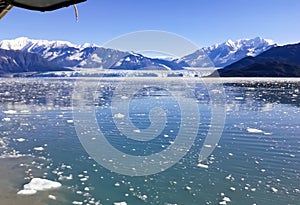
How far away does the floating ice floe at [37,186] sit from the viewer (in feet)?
26.3

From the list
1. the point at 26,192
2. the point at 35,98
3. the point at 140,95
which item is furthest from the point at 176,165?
the point at 140,95

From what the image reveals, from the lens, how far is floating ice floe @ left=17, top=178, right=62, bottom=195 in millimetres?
8023

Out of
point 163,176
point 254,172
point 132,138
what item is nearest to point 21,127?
point 132,138

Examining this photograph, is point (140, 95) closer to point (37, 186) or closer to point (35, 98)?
point (35, 98)

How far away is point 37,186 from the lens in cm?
827

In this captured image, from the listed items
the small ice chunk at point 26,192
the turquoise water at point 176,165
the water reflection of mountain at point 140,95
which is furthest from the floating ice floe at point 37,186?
the water reflection of mountain at point 140,95

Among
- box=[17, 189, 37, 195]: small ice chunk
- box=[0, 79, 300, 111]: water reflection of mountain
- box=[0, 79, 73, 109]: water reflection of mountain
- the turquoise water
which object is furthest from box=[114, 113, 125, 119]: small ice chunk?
box=[17, 189, 37, 195]: small ice chunk

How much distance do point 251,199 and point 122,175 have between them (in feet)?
12.3

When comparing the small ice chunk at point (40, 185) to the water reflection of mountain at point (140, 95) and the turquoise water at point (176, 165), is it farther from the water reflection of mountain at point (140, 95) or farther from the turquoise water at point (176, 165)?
the water reflection of mountain at point (140, 95)

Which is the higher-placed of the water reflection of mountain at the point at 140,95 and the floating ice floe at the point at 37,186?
the water reflection of mountain at the point at 140,95

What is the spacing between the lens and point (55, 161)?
35.1 ft

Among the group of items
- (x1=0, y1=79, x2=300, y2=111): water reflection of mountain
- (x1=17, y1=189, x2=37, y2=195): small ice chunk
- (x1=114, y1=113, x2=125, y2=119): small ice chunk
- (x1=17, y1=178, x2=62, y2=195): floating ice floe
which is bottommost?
(x1=17, y1=189, x2=37, y2=195): small ice chunk

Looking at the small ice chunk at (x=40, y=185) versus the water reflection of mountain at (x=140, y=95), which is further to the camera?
the water reflection of mountain at (x=140, y=95)

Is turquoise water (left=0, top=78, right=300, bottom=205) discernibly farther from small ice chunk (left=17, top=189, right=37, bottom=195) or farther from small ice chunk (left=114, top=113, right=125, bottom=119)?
small ice chunk (left=114, top=113, right=125, bottom=119)
